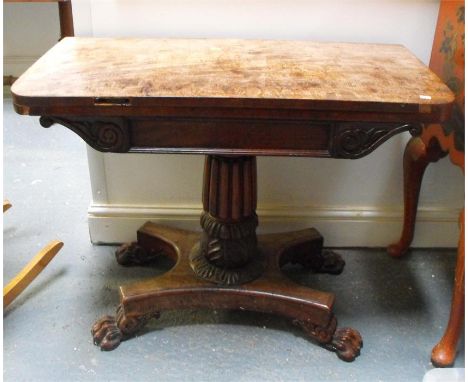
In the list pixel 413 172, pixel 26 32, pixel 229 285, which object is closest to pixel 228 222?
pixel 229 285

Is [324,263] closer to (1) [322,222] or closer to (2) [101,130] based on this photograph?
(1) [322,222]

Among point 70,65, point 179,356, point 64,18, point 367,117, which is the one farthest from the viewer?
point 64,18

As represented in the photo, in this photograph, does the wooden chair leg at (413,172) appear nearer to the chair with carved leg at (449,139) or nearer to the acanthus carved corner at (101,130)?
the chair with carved leg at (449,139)


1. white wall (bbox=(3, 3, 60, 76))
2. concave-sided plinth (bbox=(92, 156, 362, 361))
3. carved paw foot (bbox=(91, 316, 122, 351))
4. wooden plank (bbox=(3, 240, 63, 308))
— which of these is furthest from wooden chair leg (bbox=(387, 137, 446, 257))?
white wall (bbox=(3, 3, 60, 76))

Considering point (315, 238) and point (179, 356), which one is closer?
point (179, 356)

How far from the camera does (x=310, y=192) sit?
4.85 ft

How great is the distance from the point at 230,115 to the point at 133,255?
74 cm

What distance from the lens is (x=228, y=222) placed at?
1.18m

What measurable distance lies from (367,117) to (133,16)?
71 centimetres

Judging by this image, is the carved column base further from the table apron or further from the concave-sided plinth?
the table apron

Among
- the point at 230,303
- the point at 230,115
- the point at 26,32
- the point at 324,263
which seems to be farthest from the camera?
the point at 26,32

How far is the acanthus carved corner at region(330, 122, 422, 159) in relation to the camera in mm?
881

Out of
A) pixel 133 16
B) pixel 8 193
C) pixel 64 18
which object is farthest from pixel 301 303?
pixel 64 18

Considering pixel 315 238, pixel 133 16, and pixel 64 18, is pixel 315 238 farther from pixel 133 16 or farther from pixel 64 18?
pixel 64 18
